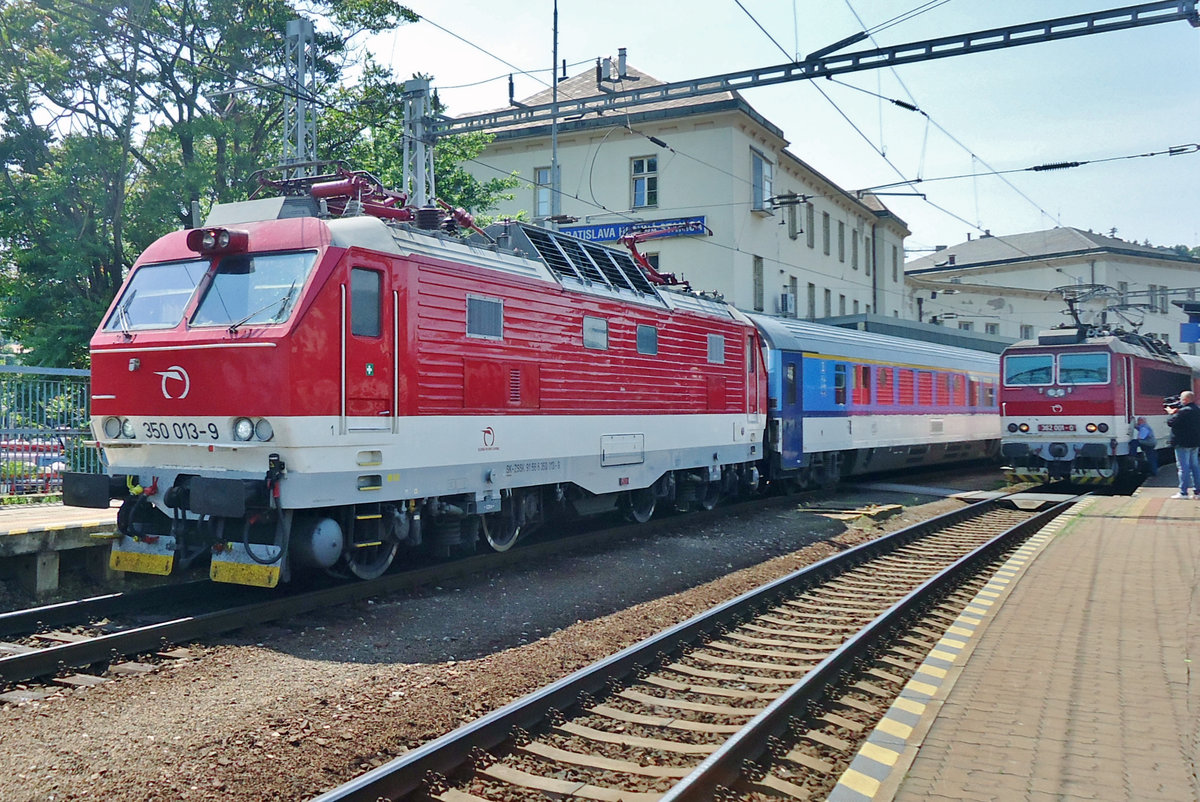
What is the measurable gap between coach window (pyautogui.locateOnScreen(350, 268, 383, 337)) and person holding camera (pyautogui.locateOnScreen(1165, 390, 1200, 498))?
535 inches

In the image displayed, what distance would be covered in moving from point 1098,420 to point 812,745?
1606 cm

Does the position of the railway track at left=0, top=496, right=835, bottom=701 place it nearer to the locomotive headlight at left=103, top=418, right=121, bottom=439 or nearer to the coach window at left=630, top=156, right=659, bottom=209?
the locomotive headlight at left=103, top=418, right=121, bottom=439

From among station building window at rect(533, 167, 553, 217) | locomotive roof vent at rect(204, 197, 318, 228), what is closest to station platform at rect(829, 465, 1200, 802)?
locomotive roof vent at rect(204, 197, 318, 228)

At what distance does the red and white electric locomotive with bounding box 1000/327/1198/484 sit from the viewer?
18953mm

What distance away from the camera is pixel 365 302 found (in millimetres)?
8352

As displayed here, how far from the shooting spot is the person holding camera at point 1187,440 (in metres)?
15.9

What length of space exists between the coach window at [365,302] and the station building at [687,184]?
66.6 ft

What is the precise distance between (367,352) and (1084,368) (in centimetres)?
1602

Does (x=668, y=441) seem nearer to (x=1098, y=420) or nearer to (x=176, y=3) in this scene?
(x=1098, y=420)

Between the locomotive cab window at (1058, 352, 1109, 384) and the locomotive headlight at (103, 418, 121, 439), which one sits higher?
the locomotive cab window at (1058, 352, 1109, 384)

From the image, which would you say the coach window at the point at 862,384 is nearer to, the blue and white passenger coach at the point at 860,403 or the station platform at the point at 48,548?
the blue and white passenger coach at the point at 860,403

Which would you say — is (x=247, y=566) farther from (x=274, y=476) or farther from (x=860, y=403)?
(x=860, y=403)

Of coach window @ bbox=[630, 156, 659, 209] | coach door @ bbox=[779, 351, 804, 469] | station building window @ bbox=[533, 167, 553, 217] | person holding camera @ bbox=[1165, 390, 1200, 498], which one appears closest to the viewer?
person holding camera @ bbox=[1165, 390, 1200, 498]

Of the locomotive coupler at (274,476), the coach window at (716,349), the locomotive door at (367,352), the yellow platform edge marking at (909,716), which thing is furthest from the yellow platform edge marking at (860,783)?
the coach window at (716,349)
